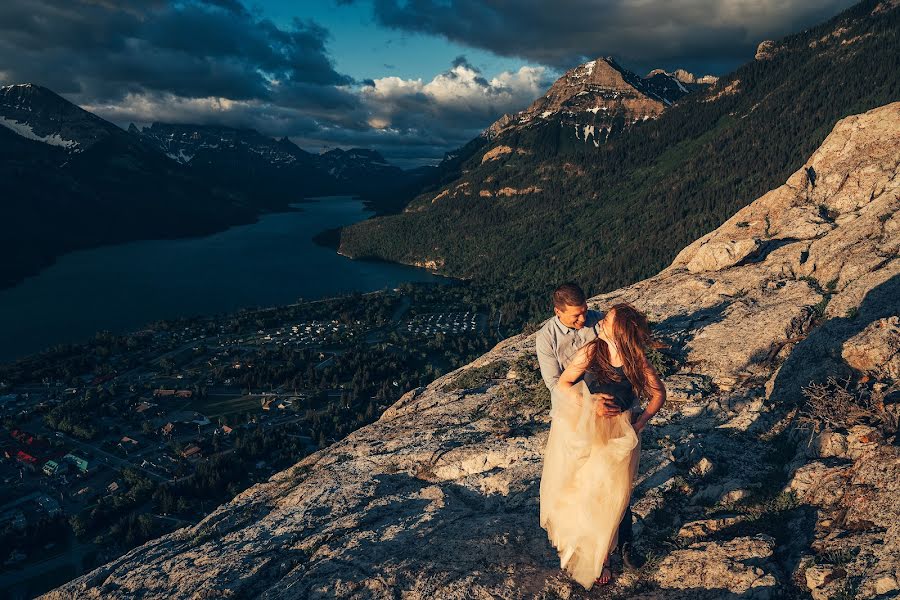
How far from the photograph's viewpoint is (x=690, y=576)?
28.3 feet

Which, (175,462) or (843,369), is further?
(175,462)

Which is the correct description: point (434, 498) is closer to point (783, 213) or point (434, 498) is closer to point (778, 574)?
point (778, 574)

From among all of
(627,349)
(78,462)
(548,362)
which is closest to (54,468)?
(78,462)

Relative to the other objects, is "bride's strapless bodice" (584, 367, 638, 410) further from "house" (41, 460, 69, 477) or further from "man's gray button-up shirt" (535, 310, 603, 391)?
"house" (41, 460, 69, 477)

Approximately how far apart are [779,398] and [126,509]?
91.2 metres

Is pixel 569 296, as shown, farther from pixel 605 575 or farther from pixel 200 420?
pixel 200 420

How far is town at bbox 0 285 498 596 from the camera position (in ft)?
237

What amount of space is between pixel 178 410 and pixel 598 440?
124m

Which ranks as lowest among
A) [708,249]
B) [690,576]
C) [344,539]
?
[344,539]

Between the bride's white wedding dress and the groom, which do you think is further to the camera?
the groom

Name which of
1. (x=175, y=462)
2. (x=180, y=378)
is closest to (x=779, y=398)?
(x=175, y=462)

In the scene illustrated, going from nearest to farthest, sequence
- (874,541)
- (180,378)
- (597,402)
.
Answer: (597,402) < (874,541) < (180,378)

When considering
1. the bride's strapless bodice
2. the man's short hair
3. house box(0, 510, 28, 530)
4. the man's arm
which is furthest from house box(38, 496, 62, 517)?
the bride's strapless bodice

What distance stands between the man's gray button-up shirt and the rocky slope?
4.11 meters
